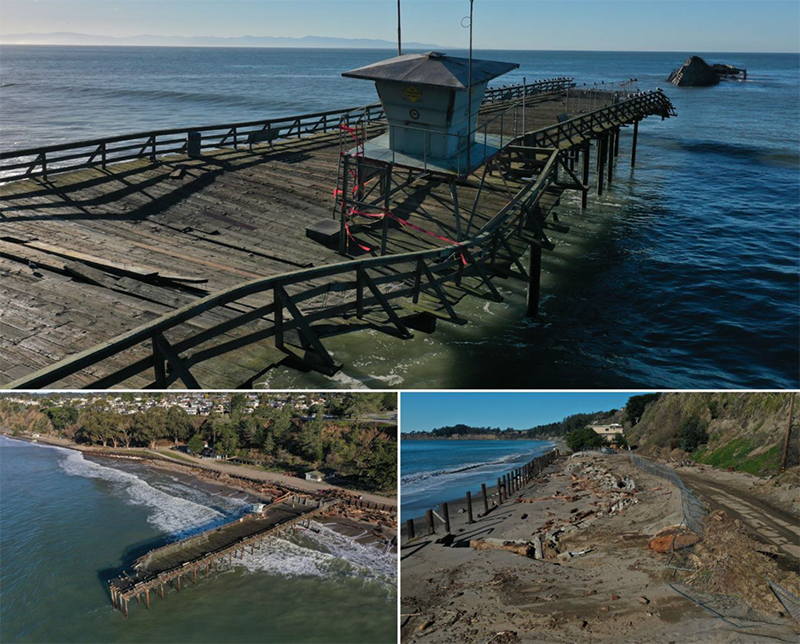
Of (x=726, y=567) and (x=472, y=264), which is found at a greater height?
(x=472, y=264)

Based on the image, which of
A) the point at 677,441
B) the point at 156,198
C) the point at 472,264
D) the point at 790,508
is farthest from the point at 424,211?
the point at 677,441

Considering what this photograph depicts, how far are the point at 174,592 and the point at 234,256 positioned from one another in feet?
53.9

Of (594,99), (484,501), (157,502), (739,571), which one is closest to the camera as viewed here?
(739,571)

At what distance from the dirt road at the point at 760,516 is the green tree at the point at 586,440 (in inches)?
1406

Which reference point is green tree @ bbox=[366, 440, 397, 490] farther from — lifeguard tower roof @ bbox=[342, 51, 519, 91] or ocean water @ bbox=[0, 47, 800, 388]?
lifeguard tower roof @ bbox=[342, 51, 519, 91]

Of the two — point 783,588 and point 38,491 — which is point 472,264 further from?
point 38,491

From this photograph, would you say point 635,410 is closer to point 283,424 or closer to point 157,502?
point 157,502

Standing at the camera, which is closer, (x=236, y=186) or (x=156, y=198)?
(x=156, y=198)

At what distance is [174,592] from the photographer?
26656 millimetres

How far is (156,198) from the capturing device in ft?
72.5

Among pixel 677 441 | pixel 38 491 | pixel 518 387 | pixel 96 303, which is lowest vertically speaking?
pixel 38 491

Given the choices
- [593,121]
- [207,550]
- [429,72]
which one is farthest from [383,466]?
[593,121]

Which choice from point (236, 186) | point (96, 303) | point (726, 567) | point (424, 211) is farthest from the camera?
point (236, 186)

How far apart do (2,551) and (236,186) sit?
817 inches
